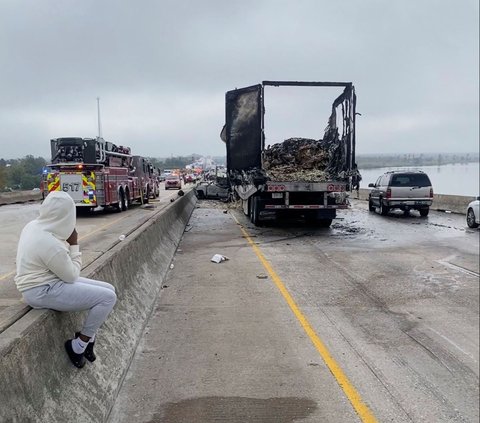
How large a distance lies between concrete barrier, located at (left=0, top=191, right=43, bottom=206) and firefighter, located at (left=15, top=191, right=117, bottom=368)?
26.6 meters

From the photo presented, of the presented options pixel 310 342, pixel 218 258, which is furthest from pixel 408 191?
pixel 310 342

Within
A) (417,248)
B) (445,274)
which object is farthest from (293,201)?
(445,274)

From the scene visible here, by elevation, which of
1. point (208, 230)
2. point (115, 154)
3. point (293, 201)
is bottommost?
point (208, 230)

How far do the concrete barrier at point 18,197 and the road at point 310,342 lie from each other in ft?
70.3

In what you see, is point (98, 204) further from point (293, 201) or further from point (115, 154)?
point (293, 201)

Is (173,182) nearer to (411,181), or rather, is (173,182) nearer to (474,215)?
(411,181)

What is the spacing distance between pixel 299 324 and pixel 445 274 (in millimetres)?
4288

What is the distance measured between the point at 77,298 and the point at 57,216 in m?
0.64

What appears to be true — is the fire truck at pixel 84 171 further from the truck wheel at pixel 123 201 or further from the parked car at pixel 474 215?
the parked car at pixel 474 215

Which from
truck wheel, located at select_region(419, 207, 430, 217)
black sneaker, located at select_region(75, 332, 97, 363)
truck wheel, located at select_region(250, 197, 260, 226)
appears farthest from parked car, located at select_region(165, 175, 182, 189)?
black sneaker, located at select_region(75, 332, 97, 363)

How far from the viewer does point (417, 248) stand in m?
12.0

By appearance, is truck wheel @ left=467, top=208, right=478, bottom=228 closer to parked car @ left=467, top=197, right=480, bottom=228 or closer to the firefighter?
parked car @ left=467, top=197, right=480, bottom=228

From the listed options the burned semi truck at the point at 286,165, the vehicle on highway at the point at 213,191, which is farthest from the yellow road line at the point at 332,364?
the vehicle on highway at the point at 213,191

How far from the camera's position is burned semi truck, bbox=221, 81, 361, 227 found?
1473 centimetres
